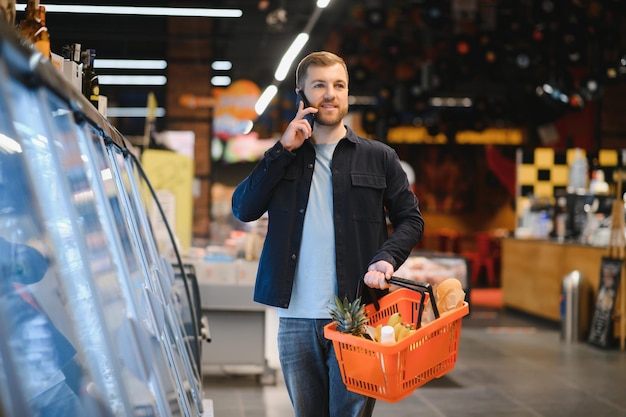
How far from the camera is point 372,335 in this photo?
2.59m

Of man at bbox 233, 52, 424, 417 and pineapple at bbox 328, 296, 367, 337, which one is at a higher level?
man at bbox 233, 52, 424, 417

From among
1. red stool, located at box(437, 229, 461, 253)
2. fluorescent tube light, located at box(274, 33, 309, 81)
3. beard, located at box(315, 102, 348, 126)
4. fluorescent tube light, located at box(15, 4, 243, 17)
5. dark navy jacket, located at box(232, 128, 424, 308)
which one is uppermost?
fluorescent tube light, located at box(15, 4, 243, 17)

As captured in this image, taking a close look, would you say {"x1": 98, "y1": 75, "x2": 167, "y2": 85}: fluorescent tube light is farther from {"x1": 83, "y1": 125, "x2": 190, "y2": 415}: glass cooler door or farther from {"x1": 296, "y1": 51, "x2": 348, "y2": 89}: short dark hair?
{"x1": 83, "y1": 125, "x2": 190, "y2": 415}: glass cooler door

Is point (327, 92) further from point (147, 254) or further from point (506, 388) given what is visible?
point (506, 388)

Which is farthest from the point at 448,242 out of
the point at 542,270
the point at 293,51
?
the point at 293,51

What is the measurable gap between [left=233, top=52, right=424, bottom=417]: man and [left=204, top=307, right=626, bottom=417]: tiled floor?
300 centimetres

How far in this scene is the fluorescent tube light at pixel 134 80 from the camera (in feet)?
52.4

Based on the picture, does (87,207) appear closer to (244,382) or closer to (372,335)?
(372,335)

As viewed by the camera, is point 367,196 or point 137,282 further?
point 367,196

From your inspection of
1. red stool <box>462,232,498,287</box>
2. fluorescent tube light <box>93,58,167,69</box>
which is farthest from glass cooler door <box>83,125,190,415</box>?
red stool <box>462,232,498,287</box>

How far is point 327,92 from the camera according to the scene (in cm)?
295

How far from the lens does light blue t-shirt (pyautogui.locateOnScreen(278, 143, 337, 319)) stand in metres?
2.94

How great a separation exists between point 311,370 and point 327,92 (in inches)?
35.7

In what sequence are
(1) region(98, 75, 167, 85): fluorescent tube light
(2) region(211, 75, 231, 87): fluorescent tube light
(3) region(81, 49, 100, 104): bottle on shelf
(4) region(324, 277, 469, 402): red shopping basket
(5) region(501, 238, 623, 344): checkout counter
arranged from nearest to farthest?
(4) region(324, 277, 469, 402): red shopping basket, (3) region(81, 49, 100, 104): bottle on shelf, (5) region(501, 238, 623, 344): checkout counter, (1) region(98, 75, 167, 85): fluorescent tube light, (2) region(211, 75, 231, 87): fluorescent tube light
